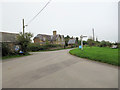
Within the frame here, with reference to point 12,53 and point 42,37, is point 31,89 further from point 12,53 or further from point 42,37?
point 42,37

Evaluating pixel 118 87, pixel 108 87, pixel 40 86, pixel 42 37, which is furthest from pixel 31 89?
pixel 42 37

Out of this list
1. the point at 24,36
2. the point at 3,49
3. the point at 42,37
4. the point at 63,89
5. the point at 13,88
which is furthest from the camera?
the point at 42,37

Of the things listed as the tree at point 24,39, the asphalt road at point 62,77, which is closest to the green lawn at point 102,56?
the asphalt road at point 62,77

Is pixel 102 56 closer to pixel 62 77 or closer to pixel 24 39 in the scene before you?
pixel 62 77

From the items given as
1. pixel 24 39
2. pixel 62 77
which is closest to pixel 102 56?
pixel 62 77

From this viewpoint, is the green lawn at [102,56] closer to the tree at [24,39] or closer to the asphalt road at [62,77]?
the asphalt road at [62,77]

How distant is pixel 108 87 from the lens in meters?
2.38

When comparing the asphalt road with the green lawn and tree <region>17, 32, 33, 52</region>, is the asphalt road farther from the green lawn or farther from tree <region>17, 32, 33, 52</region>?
tree <region>17, 32, 33, 52</region>

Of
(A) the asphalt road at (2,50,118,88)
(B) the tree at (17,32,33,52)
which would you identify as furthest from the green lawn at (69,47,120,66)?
(B) the tree at (17,32,33,52)

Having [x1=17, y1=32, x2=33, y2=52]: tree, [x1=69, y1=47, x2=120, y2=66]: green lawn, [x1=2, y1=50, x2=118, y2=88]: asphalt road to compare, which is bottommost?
[x1=2, y1=50, x2=118, y2=88]: asphalt road

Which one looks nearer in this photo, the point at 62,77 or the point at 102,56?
the point at 62,77

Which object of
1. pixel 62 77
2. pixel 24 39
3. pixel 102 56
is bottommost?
pixel 62 77

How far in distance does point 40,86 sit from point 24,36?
1175 cm

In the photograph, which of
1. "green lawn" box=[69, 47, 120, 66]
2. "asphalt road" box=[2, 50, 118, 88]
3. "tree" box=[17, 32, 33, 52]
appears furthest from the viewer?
"tree" box=[17, 32, 33, 52]
